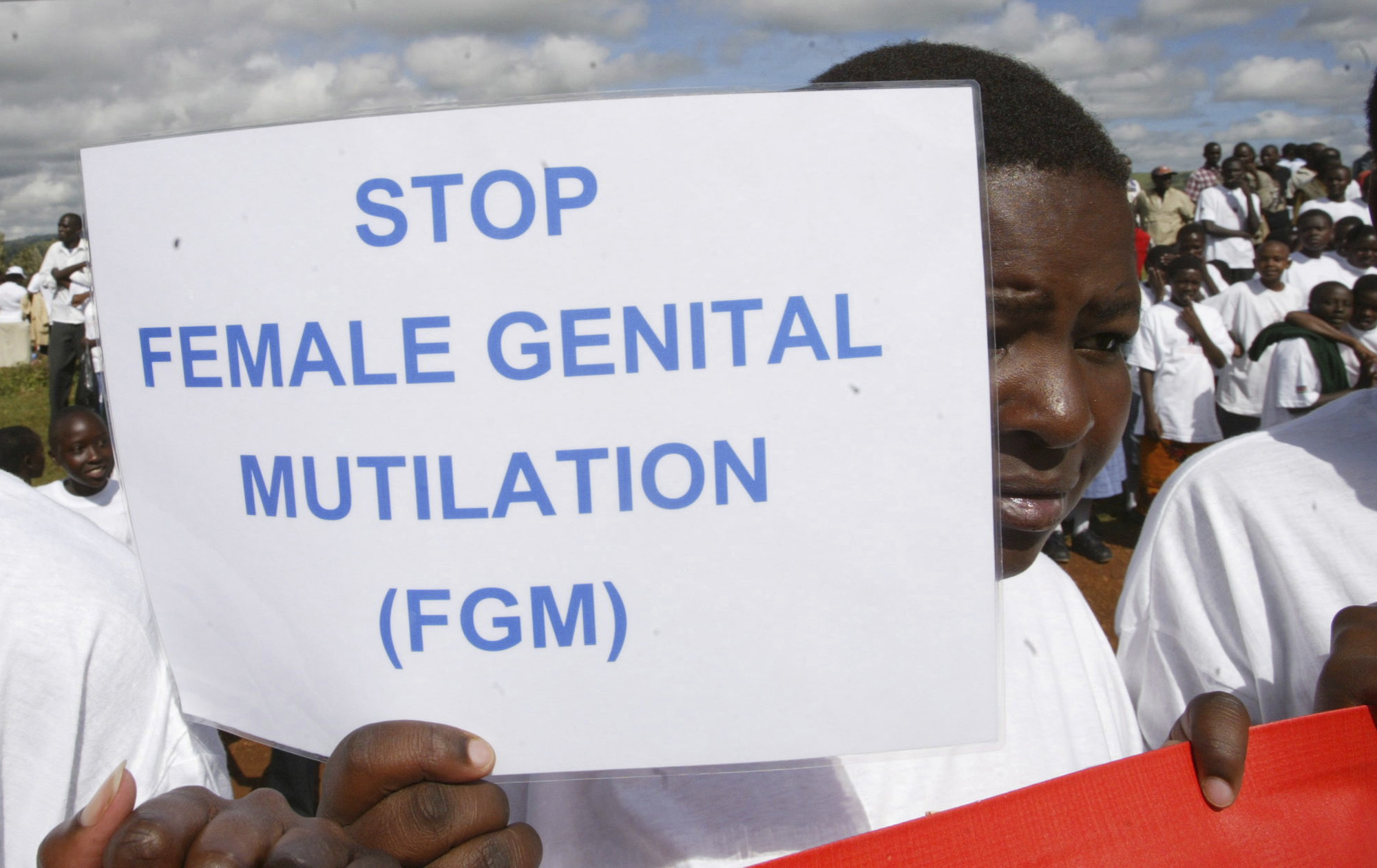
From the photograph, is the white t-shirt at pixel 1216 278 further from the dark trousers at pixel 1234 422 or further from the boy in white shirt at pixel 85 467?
the boy in white shirt at pixel 85 467

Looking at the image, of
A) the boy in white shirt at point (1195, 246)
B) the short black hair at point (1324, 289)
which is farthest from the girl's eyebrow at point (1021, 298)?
the boy in white shirt at point (1195, 246)

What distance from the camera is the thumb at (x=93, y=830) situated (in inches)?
29.8

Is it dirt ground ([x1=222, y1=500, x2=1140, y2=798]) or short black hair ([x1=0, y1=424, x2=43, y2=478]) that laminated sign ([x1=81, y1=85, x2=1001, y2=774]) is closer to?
dirt ground ([x1=222, y1=500, x2=1140, y2=798])

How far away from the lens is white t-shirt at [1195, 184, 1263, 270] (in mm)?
9609

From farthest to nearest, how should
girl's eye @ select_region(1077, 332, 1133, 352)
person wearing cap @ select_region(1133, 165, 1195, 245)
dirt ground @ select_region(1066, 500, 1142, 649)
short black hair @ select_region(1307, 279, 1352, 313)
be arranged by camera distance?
person wearing cap @ select_region(1133, 165, 1195, 245) < dirt ground @ select_region(1066, 500, 1142, 649) < short black hair @ select_region(1307, 279, 1352, 313) < girl's eye @ select_region(1077, 332, 1133, 352)

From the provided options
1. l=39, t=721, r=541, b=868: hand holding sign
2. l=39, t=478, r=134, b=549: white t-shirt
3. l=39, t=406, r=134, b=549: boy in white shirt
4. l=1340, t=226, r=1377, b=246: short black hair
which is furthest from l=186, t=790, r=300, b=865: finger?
l=1340, t=226, r=1377, b=246: short black hair

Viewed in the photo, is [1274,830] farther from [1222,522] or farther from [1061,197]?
[1061,197]

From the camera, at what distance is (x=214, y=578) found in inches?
35.6

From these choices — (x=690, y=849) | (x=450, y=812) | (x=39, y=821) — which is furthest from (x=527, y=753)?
(x=39, y=821)

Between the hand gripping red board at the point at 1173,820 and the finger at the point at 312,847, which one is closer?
the finger at the point at 312,847

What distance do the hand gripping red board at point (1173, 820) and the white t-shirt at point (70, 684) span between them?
0.81 m

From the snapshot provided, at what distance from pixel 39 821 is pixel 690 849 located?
76cm

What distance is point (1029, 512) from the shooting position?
1.04 m

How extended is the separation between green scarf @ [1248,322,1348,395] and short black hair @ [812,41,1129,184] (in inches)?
183
